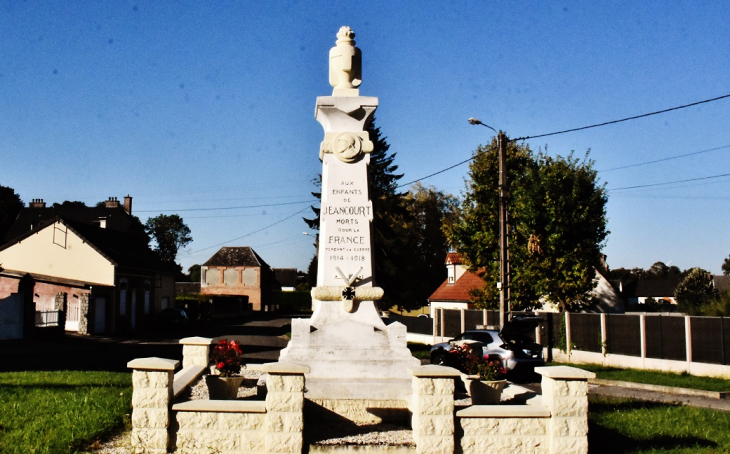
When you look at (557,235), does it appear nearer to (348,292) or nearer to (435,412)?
(348,292)

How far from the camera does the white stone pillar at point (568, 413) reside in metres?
8.43

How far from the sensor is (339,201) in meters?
11.9

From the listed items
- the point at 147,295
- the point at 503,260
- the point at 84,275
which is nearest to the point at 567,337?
the point at 503,260

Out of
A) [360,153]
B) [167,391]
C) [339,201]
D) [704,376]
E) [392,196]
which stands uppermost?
[392,196]

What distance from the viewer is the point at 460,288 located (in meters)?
46.7

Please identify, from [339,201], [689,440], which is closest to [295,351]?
[339,201]

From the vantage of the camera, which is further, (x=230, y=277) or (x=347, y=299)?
(x=230, y=277)

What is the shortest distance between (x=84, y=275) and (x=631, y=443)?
34418 millimetres

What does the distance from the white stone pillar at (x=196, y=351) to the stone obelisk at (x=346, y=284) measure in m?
3.25

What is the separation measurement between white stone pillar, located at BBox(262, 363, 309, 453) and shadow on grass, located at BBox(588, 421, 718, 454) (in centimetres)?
394

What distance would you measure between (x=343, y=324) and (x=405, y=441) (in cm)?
306

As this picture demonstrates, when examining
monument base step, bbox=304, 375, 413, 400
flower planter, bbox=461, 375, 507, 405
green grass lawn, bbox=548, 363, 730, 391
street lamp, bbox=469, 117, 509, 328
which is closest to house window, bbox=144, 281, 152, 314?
street lamp, bbox=469, 117, 509, 328

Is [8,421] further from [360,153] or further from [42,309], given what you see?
[42,309]

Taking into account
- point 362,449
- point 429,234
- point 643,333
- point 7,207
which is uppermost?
point 7,207
